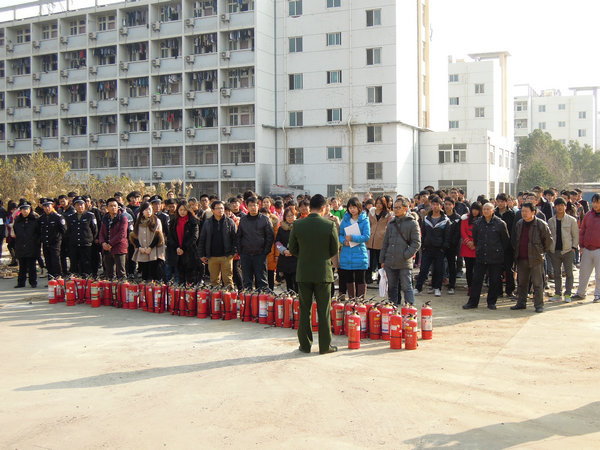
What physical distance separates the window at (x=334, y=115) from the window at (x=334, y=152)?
2.14 m

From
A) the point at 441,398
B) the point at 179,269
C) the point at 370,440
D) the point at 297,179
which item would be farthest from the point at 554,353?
the point at 297,179

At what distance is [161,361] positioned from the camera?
752 centimetres

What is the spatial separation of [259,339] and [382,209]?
5131 mm

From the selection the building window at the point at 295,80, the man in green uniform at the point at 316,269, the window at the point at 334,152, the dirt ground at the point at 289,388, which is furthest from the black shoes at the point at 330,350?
the building window at the point at 295,80

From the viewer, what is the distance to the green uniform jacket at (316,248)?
7762 mm

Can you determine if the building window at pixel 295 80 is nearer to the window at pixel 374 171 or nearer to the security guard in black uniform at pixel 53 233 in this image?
the window at pixel 374 171

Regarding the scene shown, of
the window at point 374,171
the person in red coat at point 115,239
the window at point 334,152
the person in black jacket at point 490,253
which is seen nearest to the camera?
the person in black jacket at point 490,253

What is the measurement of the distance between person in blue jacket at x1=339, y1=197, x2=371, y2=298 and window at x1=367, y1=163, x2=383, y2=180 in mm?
33702

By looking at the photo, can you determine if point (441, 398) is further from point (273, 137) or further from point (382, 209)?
point (273, 137)

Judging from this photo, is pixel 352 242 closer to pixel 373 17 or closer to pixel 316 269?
pixel 316 269

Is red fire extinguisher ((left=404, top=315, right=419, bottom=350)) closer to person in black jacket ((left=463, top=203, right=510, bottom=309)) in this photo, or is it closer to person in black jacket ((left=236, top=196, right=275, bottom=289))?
person in black jacket ((left=463, top=203, right=510, bottom=309))

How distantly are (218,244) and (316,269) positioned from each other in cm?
381

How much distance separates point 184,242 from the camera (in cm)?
1209

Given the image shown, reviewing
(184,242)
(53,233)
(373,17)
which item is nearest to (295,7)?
(373,17)
